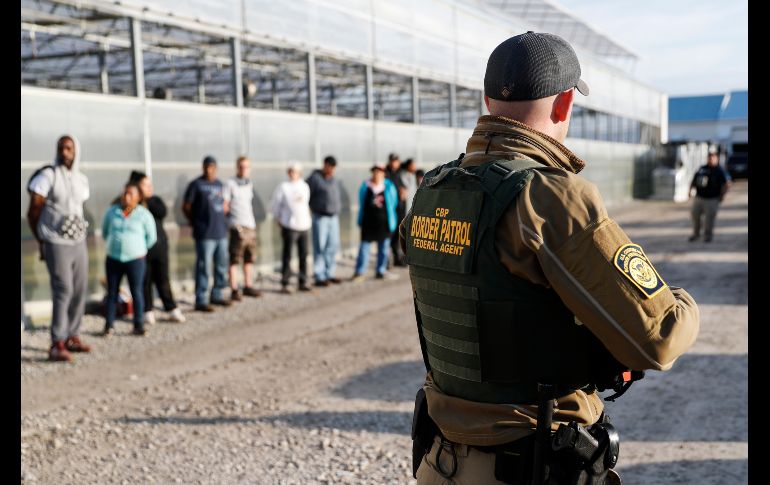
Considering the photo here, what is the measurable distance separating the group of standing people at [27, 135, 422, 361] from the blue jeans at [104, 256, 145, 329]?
1 centimetres

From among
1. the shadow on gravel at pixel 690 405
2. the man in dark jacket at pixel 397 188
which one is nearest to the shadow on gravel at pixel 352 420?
the shadow on gravel at pixel 690 405

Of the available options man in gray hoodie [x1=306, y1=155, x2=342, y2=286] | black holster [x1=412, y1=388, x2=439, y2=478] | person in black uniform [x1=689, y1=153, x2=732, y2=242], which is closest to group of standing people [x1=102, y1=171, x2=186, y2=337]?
man in gray hoodie [x1=306, y1=155, x2=342, y2=286]

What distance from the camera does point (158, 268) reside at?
846cm

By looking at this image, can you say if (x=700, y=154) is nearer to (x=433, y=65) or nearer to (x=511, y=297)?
(x=433, y=65)

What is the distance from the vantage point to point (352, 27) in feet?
45.7

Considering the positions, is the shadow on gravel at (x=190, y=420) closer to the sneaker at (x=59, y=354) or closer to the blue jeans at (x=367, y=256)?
the sneaker at (x=59, y=354)

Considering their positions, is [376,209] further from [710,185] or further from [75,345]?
[710,185]

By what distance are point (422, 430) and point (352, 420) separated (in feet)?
10.2

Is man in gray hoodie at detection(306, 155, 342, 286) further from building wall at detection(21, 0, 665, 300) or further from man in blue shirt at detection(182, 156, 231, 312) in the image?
man in blue shirt at detection(182, 156, 231, 312)

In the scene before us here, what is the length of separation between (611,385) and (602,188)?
2644cm

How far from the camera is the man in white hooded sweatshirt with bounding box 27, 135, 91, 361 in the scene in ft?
21.8

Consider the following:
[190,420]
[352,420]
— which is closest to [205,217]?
[190,420]

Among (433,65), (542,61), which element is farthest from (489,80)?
(433,65)

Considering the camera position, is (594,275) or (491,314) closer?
(594,275)
